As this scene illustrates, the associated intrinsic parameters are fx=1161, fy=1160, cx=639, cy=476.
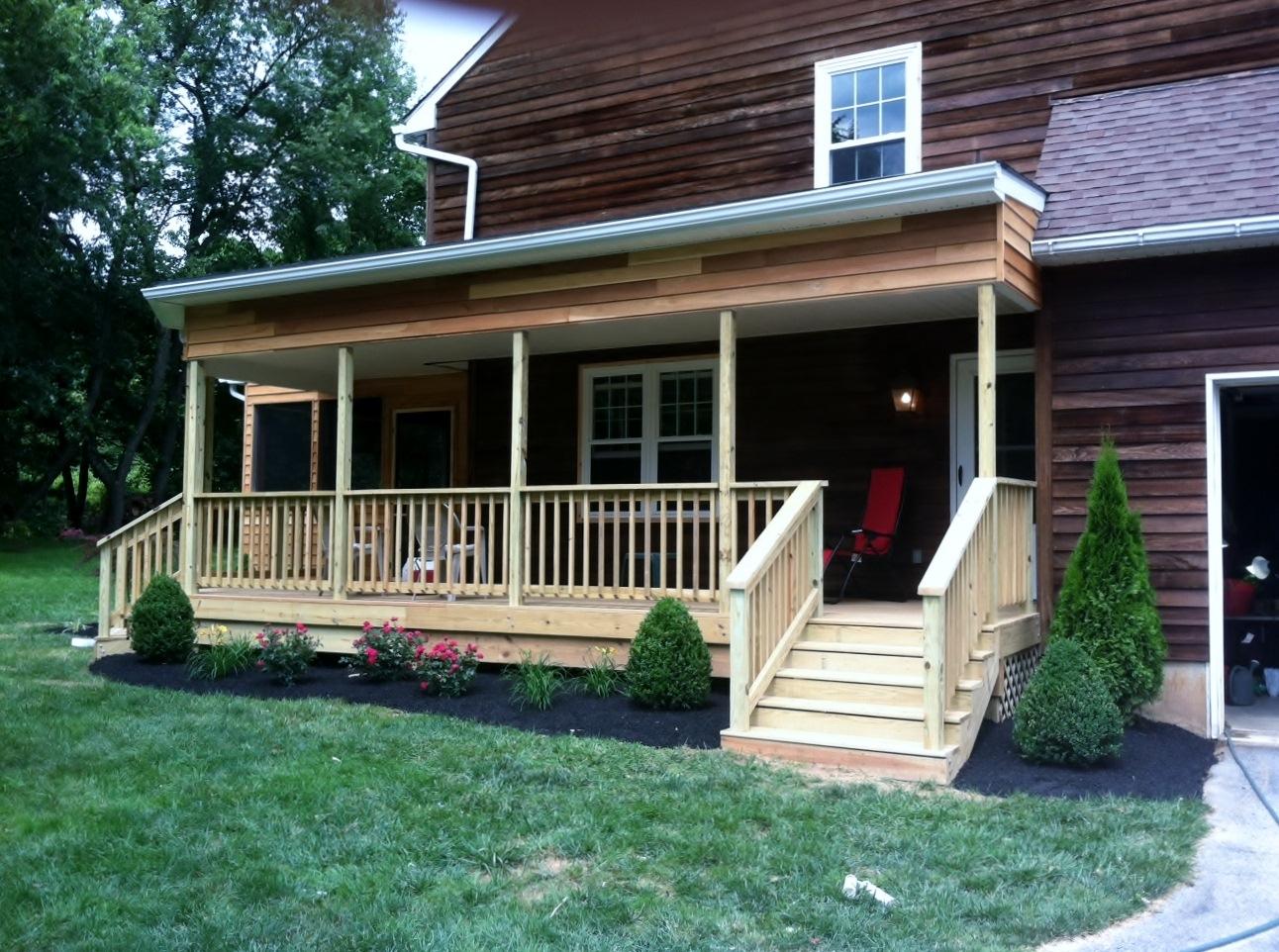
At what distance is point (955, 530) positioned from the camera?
6.32 metres

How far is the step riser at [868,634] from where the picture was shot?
7035 mm

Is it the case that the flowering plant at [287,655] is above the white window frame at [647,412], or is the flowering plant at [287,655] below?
below

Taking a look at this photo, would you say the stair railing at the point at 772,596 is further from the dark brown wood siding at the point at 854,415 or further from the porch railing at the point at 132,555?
the porch railing at the point at 132,555

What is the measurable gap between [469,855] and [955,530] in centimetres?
318

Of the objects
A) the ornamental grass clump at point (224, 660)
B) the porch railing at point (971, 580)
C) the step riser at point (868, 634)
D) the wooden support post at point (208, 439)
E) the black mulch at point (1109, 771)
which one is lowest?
the black mulch at point (1109, 771)

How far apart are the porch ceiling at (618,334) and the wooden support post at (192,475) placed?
0.36m

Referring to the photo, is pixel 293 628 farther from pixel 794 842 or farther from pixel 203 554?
pixel 794 842

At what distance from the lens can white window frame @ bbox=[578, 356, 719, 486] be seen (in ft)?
33.1

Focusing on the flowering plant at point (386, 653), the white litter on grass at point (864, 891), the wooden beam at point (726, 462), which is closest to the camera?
the white litter on grass at point (864, 891)

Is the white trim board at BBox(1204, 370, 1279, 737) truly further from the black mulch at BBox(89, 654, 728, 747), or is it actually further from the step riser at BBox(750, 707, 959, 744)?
the black mulch at BBox(89, 654, 728, 747)

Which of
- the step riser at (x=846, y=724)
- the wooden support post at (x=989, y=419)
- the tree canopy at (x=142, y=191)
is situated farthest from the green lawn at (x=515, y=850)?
the tree canopy at (x=142, y=191)

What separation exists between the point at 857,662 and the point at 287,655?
13.5 feet

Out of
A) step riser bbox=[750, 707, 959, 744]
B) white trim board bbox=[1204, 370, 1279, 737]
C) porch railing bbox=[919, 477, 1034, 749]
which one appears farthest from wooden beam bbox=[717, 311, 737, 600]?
white trim board bbox=[1204, 370, 1279, 737]

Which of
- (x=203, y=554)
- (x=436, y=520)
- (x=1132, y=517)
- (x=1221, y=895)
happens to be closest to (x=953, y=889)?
(x=1221, y=895)
